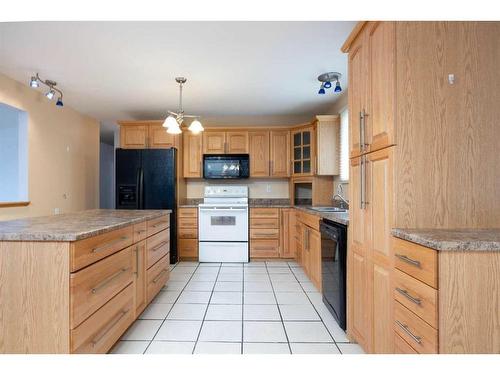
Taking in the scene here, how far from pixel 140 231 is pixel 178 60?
169 cm

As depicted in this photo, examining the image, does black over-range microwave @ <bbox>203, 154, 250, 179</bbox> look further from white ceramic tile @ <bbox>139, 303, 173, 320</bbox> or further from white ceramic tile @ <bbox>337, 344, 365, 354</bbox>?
white ceramic tile @ <bbox>337, 344, 365, 354</bbox>

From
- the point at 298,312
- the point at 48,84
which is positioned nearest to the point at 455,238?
the point at 298,312

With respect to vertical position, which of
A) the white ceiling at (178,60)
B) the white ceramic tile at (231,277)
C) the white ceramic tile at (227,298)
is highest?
the white ceiling at (178,60)

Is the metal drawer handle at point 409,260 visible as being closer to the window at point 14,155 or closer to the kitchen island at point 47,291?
the kitchen island at point 47,291

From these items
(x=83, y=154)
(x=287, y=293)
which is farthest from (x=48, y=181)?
(x=287, y=293)

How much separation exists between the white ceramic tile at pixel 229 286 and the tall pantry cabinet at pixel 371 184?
4.54 feet

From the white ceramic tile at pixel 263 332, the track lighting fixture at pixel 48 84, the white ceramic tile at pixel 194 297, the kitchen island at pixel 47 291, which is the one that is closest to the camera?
the kitchen island at pixel 47 291

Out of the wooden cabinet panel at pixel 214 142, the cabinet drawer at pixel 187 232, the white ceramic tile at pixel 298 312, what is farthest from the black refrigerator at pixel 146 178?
the white ceramic tile at pixel 298 312

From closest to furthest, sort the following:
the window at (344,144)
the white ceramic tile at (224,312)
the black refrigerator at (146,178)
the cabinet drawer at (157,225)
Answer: the white ceramic tile at (224,312), the cabinet drawer at (157,225), the window at (344,144), the black refrigerator at (146,178)

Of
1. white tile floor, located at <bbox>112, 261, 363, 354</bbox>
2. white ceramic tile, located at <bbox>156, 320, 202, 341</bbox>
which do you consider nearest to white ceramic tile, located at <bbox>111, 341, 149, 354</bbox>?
white tile floor, located at <bbox>112, 261, 363, 354</bbox>

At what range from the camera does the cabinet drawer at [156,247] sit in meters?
2.36

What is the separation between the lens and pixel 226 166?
4.37 meters

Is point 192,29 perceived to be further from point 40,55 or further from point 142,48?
point 40,55
